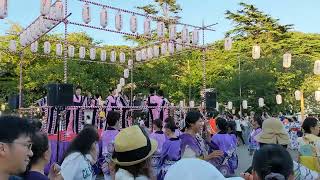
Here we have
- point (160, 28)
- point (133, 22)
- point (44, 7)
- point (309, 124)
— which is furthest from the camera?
point (160, 28)

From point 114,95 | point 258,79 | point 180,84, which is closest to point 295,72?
point 258,79

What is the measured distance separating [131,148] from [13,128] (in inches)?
29.3

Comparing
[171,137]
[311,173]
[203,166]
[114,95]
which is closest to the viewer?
[203,166]

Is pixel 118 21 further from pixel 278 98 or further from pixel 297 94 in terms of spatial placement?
pixel 297 94

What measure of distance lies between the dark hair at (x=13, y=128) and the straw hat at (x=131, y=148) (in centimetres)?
60

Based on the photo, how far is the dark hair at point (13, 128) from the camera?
1.80 m

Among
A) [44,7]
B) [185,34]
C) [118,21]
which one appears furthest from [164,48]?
[44,7]

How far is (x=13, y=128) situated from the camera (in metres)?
1.83

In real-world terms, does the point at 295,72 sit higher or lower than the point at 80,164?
higher

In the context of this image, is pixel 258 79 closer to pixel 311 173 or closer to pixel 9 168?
pixel 311 173

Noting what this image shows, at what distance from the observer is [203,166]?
1646mm

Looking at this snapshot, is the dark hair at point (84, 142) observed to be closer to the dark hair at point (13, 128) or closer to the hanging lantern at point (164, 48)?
the dark hair at point (13, 128)

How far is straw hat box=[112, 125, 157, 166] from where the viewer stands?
236cm

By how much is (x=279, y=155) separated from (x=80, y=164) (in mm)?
1930
